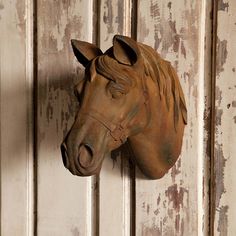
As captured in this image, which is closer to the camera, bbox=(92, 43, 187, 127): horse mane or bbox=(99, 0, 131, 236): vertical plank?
bbox=(92, 43, 187, 127): horse mane

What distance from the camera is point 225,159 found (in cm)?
90

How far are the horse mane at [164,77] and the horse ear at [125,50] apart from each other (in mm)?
33

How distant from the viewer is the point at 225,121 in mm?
892

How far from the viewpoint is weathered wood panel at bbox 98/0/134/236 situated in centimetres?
92

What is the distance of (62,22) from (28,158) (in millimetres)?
257

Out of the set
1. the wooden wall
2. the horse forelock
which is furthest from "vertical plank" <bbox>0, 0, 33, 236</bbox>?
Answer: the horse forelock

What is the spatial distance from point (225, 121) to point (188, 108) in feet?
0.22

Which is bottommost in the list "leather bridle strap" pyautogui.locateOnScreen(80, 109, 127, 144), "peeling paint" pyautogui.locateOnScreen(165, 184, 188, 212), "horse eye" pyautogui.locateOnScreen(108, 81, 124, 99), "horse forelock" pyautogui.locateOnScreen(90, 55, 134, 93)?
"peeling paint" pyautogui.locateOnScreen(165, 184, 188, 212)

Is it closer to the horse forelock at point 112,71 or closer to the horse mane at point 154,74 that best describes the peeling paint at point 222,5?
the horse mane at point 154,74

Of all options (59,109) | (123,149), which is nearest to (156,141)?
(123,149)

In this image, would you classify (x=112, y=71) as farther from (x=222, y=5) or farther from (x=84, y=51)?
(x=222, y=5)

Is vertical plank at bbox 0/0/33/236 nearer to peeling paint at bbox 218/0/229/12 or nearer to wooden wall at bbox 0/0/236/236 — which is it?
wooden wall at bbox 0/0/236/236

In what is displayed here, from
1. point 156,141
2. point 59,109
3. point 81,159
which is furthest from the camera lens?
point 59,109

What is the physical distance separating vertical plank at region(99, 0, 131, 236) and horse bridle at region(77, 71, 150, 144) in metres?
0.18
